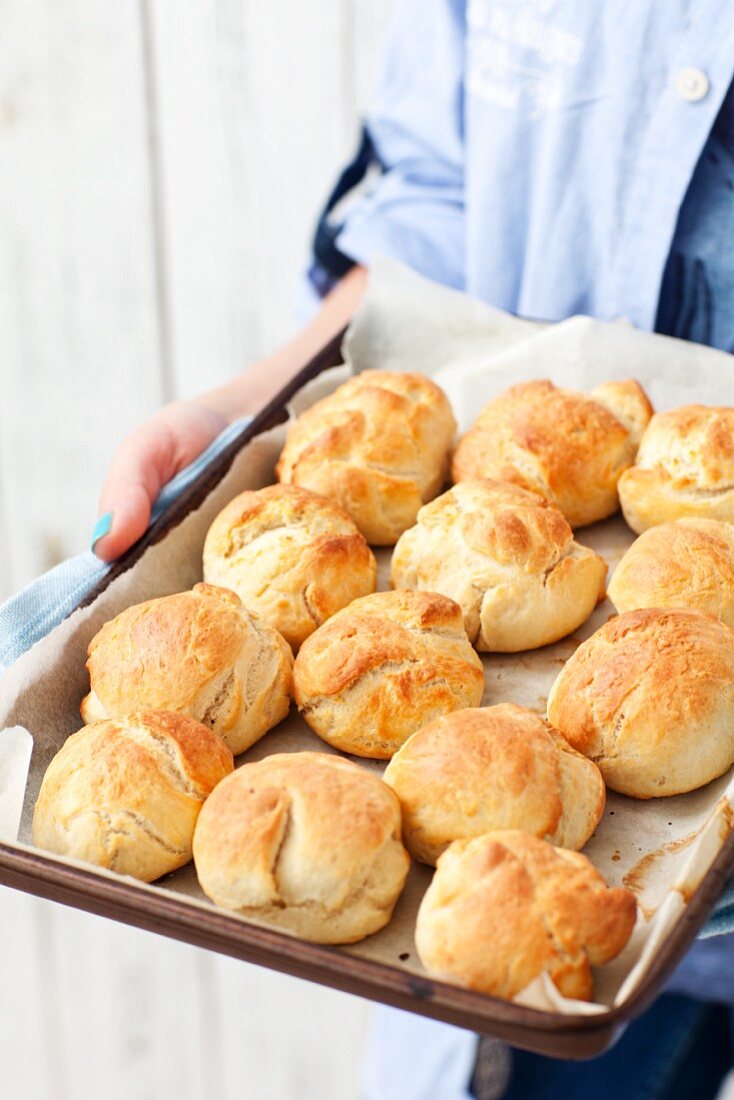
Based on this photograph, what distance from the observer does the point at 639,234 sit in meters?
1.97

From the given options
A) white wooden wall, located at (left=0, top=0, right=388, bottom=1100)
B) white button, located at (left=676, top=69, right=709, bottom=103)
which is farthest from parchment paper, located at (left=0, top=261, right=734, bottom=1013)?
white wooden wall, located at (left=0, top=0, right=388, bottom=1100)

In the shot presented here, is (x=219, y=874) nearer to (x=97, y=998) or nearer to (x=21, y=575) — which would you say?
(x=21, y=575)

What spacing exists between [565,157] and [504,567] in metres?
0.76

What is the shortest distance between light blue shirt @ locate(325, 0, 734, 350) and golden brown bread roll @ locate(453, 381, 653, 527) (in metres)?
0.24

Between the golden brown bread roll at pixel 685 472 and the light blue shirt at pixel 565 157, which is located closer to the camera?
the golden brown bread roll at pixel 685 472

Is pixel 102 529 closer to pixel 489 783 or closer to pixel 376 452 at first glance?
pixel 376 452

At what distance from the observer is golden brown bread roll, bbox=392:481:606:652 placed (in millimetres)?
1607

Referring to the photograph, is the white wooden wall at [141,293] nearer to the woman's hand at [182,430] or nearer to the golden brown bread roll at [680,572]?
the woman's hand at [182,430]

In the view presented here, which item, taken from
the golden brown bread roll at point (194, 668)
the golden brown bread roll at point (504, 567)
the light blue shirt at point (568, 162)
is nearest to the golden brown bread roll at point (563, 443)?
the golden brown bread roll at point (504, 567)

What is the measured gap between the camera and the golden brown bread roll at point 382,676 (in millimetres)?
1436

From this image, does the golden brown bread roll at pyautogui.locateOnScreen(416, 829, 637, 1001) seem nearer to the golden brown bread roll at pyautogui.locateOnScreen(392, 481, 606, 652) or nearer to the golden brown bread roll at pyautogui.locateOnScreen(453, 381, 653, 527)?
the golden brown bread roll at pyautogui.locateOnScreen(392, 481, 606, 652)

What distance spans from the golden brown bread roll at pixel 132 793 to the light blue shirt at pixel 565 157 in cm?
110

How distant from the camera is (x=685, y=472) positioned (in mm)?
1746

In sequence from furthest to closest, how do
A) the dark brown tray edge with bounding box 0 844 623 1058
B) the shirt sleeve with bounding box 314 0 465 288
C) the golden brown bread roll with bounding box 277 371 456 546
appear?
the shirt sleeve with bounding box 314 0 465 288
the golden brown bread roll with bounding box 277 371 456 546
the dark brown tray edge with bounding box 0 844 623 1058
